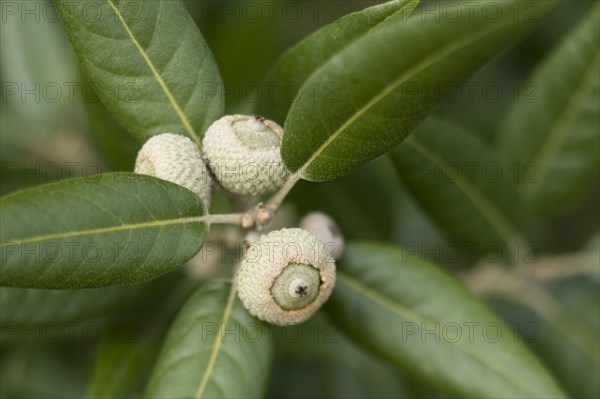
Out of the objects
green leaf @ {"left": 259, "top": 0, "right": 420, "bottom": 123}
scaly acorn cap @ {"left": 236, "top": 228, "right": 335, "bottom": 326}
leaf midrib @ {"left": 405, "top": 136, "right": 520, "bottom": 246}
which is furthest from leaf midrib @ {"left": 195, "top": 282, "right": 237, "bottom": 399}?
leaf midrib @ {"left": 405, "top": 136, "right": 520, "bottom": 246}

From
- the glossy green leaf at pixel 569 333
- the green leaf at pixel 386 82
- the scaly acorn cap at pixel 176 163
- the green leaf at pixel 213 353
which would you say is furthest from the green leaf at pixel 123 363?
the glossy green leaf at pixel 569 333

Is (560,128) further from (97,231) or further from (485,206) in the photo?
(97,231)

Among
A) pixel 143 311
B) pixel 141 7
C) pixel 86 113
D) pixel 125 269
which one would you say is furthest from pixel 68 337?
pixel 141 7

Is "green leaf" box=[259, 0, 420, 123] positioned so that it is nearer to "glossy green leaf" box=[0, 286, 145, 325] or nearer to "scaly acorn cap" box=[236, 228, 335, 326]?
"scaly acorn cap" box=[236, 228, 335, 326]

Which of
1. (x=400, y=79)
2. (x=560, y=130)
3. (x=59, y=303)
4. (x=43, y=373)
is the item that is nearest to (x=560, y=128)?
(x=560, y=130)

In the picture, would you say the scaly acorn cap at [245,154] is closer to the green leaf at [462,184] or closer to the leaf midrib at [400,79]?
the leaf midrib at [400,79]

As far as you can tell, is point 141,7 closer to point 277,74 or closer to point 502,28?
point 277,74
